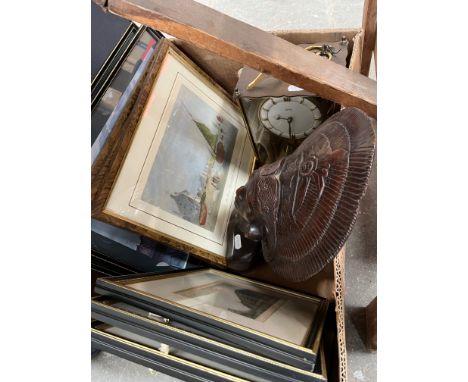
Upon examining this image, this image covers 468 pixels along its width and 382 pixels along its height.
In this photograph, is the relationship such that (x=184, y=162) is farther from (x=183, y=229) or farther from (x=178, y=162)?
(x=183, y=229)

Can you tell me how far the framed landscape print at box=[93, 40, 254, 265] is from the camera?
0.87 meters

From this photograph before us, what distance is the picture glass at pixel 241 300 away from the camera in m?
0.64

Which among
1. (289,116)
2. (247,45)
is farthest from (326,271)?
(247,45)

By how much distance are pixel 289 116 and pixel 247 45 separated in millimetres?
381

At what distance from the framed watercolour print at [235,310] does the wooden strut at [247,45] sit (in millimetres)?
415

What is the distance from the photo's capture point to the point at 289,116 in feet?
3.25

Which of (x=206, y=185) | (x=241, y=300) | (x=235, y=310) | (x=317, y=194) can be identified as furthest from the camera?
(x=206, y=185)

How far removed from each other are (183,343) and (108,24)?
0.85 metres

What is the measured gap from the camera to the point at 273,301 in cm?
87

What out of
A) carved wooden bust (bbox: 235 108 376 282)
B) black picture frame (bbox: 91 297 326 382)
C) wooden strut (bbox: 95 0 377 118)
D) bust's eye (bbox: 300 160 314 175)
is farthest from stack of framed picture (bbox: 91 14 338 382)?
wooden strut (bbox: 95 0 377 118)

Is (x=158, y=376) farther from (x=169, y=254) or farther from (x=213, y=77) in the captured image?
(x=213, y=77)

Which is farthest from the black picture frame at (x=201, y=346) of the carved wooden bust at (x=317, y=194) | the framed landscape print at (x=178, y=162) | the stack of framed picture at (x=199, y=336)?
the framed landscape print at (x=178, y=162)

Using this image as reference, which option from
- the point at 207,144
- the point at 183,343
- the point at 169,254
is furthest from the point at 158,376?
the point at 207,144

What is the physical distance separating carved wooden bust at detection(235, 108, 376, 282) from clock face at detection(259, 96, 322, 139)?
0.28 m
